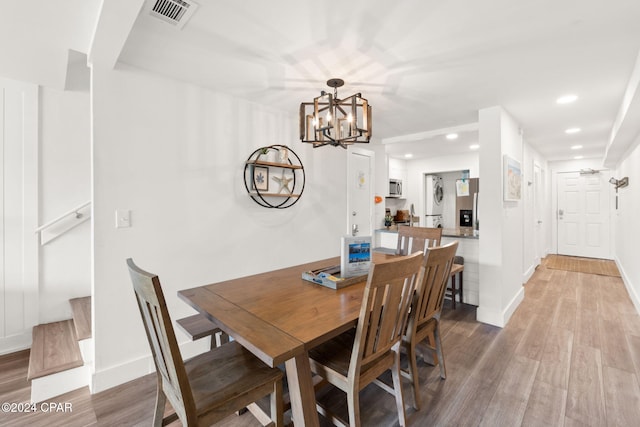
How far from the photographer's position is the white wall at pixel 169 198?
2074 mm

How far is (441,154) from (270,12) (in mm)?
5508

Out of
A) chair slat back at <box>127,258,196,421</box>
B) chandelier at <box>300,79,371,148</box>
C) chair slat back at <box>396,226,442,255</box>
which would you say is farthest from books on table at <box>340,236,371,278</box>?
chair slat back at <box>127,258,196,421</box>

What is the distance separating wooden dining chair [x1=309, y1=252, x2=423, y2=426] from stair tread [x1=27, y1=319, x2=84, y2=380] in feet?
6.10

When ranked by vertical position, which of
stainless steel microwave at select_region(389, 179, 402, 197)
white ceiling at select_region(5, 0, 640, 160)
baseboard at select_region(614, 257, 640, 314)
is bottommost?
baseboard at select_region(614, 257, 640, 314)

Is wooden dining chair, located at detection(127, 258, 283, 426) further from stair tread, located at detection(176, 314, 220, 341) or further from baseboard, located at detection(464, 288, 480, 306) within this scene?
baseboard, located at detection(464, 288, 480, 306)

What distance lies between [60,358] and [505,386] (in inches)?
127

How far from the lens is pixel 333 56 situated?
1998 millimetres

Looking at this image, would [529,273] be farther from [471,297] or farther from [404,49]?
[404,49]

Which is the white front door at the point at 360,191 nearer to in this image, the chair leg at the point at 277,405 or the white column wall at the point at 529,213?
the white column wall at the point at 529,213

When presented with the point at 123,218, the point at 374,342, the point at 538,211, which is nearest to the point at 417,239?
the point at 374,342

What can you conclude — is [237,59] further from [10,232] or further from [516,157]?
[516,157]

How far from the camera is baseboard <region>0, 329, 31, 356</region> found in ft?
8.26

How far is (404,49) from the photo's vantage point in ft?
6.29

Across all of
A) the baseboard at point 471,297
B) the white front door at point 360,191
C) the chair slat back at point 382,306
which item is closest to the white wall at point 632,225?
the baseboard at point 471,297
